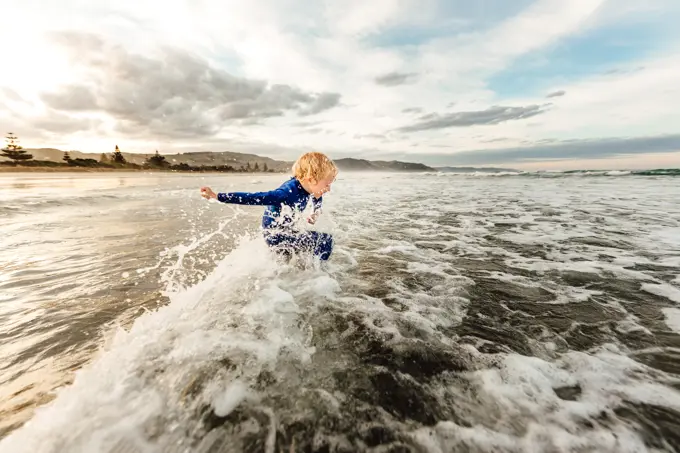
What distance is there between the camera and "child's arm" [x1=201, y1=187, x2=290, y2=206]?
4.25 meters

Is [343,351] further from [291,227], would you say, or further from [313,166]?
[313,166]

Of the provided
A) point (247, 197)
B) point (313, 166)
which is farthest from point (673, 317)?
point (247, 197)

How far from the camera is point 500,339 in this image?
9.36ft

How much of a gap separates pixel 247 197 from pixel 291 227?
1.07m

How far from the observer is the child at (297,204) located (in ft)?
15.6

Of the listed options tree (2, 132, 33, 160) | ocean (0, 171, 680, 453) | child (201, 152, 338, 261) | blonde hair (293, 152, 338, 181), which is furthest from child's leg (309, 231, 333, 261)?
tree (2, 132, 33, 160)

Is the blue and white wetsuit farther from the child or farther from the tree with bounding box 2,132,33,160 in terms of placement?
the tree with bounding box 2,132,33,160

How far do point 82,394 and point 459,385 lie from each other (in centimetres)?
279

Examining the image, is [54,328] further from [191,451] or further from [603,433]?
[603,433]

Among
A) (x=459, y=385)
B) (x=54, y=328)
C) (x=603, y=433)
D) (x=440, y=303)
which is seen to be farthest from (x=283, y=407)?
(x=54, y=328)

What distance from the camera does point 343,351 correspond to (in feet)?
8.74

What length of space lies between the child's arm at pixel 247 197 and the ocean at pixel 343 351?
1.18 metres

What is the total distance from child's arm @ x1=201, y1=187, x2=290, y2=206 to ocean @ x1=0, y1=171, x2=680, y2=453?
1175 millimetres

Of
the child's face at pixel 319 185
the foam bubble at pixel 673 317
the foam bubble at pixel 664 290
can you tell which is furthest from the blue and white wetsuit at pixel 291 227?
the foam bubble at pixel 664 290
